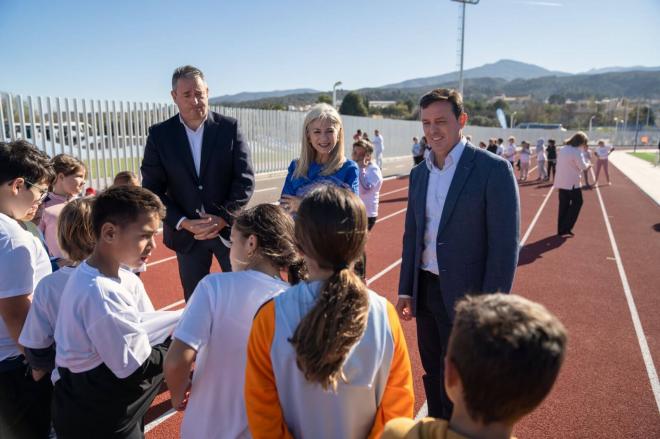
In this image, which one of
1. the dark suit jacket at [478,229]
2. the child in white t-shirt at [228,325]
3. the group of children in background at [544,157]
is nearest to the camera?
the child in white t-shirt at [228,325]

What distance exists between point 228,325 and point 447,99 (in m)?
1.78

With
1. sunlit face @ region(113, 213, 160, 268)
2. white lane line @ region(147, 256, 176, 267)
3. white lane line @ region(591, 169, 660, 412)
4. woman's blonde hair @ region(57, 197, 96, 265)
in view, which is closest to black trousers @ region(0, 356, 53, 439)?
woman's blonde hair @ region(57, 197, 96, 265)

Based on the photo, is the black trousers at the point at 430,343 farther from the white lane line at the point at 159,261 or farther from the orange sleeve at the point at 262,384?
the white lane line at the point at 159,261

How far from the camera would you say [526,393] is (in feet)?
3.54

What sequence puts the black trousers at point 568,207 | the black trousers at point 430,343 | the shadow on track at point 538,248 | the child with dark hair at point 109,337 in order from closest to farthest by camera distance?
1. the child with dark hair at point 109,337
2. the black trousers at point 430,343
3. the shadow on track at point 538,248
4. the black trousers at point 568,207

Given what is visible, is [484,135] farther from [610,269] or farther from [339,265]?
[339,265]

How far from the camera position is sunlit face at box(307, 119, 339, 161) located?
3357 mm

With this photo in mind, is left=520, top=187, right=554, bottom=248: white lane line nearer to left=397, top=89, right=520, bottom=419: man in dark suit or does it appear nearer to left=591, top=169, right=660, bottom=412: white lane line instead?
left=591, top=169, right=660, bottom=412: white lane line

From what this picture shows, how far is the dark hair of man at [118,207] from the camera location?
1945mm

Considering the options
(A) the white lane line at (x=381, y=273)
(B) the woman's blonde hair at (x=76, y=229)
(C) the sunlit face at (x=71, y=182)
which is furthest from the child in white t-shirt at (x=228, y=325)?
(A) the white lane line at (x=381, y=273)

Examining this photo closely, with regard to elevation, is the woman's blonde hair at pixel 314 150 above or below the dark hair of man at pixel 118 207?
above

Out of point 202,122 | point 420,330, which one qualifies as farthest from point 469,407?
point 202,122

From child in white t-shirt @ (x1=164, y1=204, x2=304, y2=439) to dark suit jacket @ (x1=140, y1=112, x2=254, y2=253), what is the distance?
157 centimetres

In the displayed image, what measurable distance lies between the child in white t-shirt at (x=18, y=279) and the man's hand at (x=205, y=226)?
956 mm
